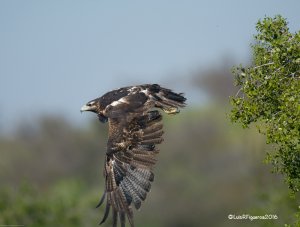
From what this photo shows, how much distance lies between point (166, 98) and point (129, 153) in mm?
1639

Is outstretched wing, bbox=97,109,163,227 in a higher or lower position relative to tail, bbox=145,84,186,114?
lower

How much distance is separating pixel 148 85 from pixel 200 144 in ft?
106

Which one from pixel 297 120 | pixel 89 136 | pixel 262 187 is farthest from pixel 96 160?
pixel 297 120

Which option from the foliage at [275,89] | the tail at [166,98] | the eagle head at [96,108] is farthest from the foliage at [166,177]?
the foliage at [275,89]

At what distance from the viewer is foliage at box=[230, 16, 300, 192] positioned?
10984 millimetres

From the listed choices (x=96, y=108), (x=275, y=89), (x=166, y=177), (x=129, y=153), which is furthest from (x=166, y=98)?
(x=166, y=177)

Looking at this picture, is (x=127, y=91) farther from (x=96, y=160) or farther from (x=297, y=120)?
(x=96, y=160)

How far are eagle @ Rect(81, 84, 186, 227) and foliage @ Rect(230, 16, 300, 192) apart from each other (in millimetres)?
2935

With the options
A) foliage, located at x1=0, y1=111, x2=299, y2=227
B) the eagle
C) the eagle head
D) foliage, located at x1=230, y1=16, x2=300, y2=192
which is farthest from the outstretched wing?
foliage, located at x1=0, y1=111, x2=299, y2=227

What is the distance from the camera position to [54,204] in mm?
28797

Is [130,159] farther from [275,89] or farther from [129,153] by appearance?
[275,89]

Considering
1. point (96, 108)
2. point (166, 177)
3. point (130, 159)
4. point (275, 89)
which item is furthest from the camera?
point (166, 177)

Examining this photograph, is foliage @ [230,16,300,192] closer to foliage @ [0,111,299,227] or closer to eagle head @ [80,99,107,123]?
eagle head @ [80,99,107,123]

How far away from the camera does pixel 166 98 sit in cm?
1578
